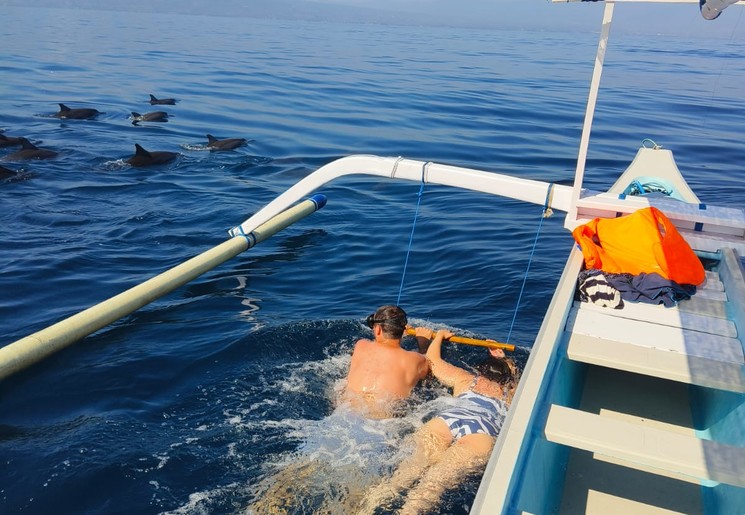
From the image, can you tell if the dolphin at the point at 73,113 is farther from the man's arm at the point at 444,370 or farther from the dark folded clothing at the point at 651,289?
the dark folded clothing at the point at 651,289

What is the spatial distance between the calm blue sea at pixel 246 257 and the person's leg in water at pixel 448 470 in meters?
0.11

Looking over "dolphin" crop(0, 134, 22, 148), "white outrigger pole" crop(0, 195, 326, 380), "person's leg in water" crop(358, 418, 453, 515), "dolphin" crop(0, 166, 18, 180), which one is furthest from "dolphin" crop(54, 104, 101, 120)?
"person's leg in water" crop(358, 418, 453, 515)

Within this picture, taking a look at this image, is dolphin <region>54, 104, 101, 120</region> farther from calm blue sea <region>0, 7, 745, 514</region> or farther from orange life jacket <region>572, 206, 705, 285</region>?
orange life jacket <region>572, 206, 705, 285</region>

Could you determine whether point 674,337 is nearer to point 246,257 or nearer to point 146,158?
point 246,257

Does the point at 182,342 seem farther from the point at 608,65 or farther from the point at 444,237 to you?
the point at 608,65

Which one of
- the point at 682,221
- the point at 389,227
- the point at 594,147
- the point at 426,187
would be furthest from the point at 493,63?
the point at 682,221

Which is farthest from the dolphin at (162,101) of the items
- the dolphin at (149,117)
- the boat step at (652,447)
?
the boat step at (652,447)

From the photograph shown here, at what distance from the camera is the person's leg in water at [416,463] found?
4625 millimetres

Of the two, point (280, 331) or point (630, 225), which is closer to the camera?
point (630, 225)

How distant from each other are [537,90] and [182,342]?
80.4ft

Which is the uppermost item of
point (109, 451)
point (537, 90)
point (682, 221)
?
point (537, 90)

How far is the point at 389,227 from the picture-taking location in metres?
12.0

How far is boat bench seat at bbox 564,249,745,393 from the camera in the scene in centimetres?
468

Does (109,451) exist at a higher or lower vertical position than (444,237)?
lower
